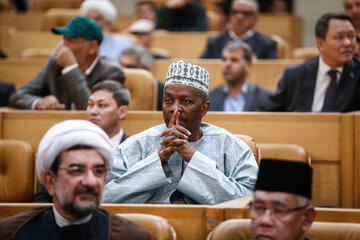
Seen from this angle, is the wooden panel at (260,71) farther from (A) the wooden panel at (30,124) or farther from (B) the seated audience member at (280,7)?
(B) the seated audience member at (280,7)

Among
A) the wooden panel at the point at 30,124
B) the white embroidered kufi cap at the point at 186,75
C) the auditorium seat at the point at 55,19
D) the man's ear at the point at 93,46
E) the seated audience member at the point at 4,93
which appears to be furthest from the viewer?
the auditorium seat at the point at 55,19

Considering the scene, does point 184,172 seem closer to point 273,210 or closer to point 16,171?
point 273,210

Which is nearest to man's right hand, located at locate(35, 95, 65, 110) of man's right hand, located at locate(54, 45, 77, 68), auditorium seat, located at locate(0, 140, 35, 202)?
man's right hand, located at locate(54, 45, 77, 68)

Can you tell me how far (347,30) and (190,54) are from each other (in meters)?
3.01

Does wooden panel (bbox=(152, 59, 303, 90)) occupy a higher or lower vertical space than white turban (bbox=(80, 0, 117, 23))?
lower

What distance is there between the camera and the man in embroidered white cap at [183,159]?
107 inches

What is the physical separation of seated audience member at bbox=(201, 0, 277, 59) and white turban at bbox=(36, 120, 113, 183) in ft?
13.1

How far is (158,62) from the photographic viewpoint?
577 cm

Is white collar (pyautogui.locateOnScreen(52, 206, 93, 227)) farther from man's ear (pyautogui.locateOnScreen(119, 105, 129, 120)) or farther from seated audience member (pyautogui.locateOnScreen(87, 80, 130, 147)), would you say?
man's ear (pyautogui.locateOnScreen(119, 105, 129, 120))

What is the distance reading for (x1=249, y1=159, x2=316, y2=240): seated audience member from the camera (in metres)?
2.04

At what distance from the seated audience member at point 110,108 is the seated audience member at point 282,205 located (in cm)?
155

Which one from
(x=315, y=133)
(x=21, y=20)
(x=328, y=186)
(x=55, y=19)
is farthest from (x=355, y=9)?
(x=21, y=20)

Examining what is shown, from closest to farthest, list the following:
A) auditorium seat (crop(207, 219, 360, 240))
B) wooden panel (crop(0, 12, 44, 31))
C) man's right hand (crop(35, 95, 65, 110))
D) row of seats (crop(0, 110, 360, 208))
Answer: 1. auditorium seat (crop(207, 219, 360, 240))
2. row of seats (crop(0, 110, 360, 208))
3. man's right hand (crop(35, 95, 65, 110))
4. wooden panel (crop(0, 12, 44, 31))

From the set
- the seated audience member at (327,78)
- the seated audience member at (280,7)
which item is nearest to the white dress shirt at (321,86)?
the seated audience member at (327,78)
